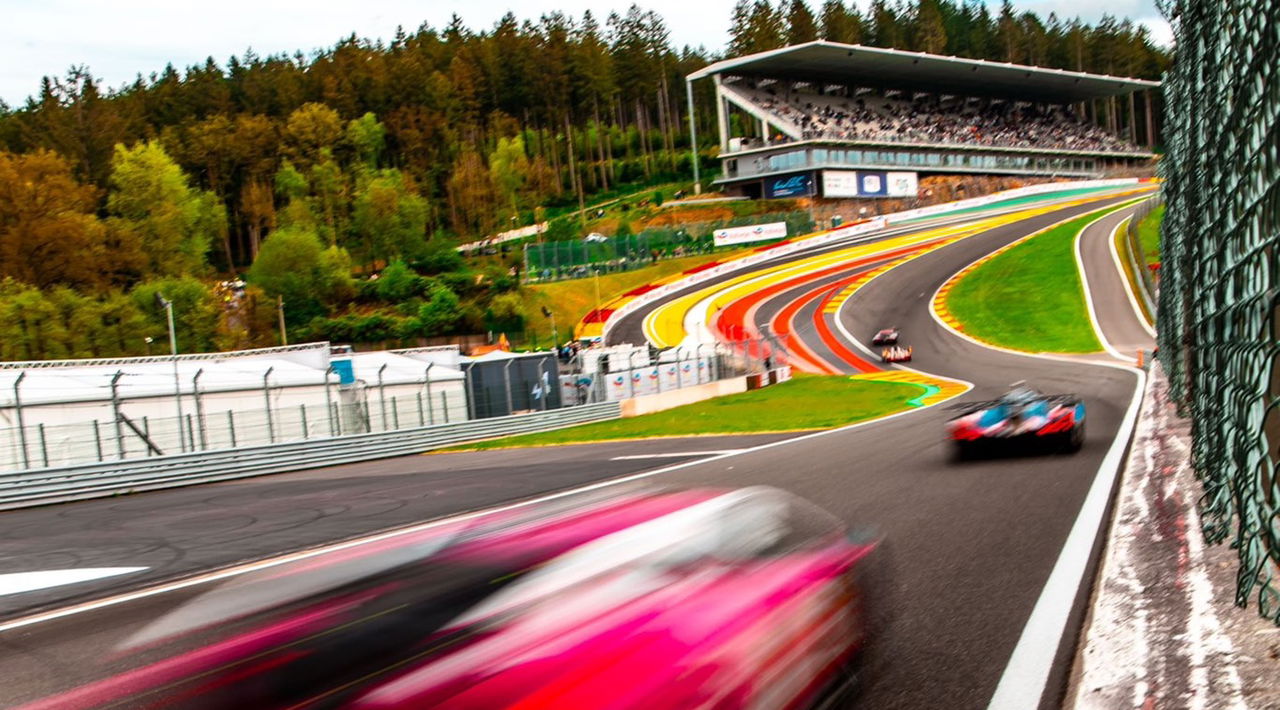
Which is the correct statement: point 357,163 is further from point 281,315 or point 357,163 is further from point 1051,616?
point 1051,616

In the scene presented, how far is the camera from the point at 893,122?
337 feet

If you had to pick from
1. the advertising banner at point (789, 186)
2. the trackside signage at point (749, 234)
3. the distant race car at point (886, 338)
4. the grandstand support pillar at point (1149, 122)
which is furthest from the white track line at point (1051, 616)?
the grandstand support pillar at point (1149, 122)

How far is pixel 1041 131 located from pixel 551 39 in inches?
2390

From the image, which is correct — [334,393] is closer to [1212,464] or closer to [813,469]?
[813,469]

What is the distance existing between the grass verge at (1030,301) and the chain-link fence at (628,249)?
21.6m

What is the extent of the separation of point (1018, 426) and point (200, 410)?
1952 centimetres

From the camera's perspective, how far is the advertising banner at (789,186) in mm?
89375

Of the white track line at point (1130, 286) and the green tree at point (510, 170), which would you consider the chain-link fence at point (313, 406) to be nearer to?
the white track line at point (1130, 286)

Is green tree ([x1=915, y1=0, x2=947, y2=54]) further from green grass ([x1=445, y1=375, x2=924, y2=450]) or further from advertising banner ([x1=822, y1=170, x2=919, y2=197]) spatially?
green grass ([x1=445, y1=375, x2=924, y2=450])

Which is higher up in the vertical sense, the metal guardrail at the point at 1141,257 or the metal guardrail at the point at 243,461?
the metal guardrail at the point at 1141,257

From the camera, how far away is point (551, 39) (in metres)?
125

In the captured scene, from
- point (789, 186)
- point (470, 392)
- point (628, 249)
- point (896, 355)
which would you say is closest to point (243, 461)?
point (470, 392)

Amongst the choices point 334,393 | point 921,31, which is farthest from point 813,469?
point 921,31

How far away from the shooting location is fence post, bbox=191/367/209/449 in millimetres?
23109
